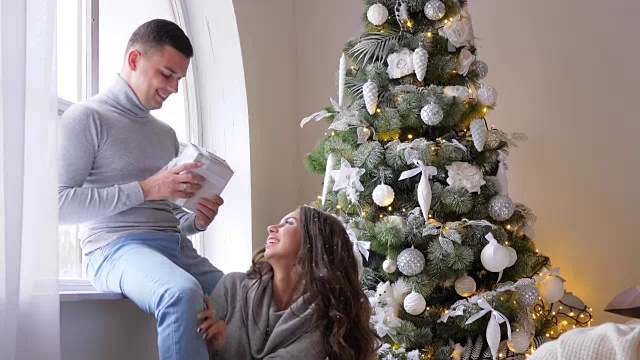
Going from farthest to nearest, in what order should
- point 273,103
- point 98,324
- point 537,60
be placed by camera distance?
1. point 537,60
2. point 273,103
3. point 98,324

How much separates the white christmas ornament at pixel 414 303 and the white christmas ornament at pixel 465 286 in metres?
0.15

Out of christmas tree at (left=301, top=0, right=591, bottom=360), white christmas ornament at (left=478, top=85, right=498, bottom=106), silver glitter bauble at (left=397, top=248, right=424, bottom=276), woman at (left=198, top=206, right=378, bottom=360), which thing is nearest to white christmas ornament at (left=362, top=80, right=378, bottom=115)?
christmas tree at (left=301, top=0, right=591, bottom=360)

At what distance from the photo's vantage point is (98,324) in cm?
233

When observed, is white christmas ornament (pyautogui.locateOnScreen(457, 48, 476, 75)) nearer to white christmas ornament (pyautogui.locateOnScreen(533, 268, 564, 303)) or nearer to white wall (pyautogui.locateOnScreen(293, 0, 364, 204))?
white christmas ornament (pyautogui.locateOnScreen(533, 268, 564, 303))

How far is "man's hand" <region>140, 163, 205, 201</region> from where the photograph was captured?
2264 millimetres

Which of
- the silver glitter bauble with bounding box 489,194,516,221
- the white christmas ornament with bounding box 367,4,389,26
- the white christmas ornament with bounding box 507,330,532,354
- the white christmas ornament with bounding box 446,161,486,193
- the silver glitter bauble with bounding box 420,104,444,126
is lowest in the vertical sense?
the white christmas ornament with bounding box 507,330,532,354

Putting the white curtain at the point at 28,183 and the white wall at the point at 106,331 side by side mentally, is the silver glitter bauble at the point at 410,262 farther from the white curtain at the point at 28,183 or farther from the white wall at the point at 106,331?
the white curtain at the point at 28,183

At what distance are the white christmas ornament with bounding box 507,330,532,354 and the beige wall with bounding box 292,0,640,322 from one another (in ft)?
3.94

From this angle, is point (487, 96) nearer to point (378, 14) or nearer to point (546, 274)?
point (378, 14)

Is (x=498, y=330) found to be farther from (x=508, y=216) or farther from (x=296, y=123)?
→ (x=296, y=123)

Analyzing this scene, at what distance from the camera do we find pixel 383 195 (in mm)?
2922

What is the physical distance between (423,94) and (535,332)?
3.06ft

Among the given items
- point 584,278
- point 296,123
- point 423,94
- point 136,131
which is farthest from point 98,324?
point 584,278

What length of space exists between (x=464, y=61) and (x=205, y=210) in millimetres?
1134
